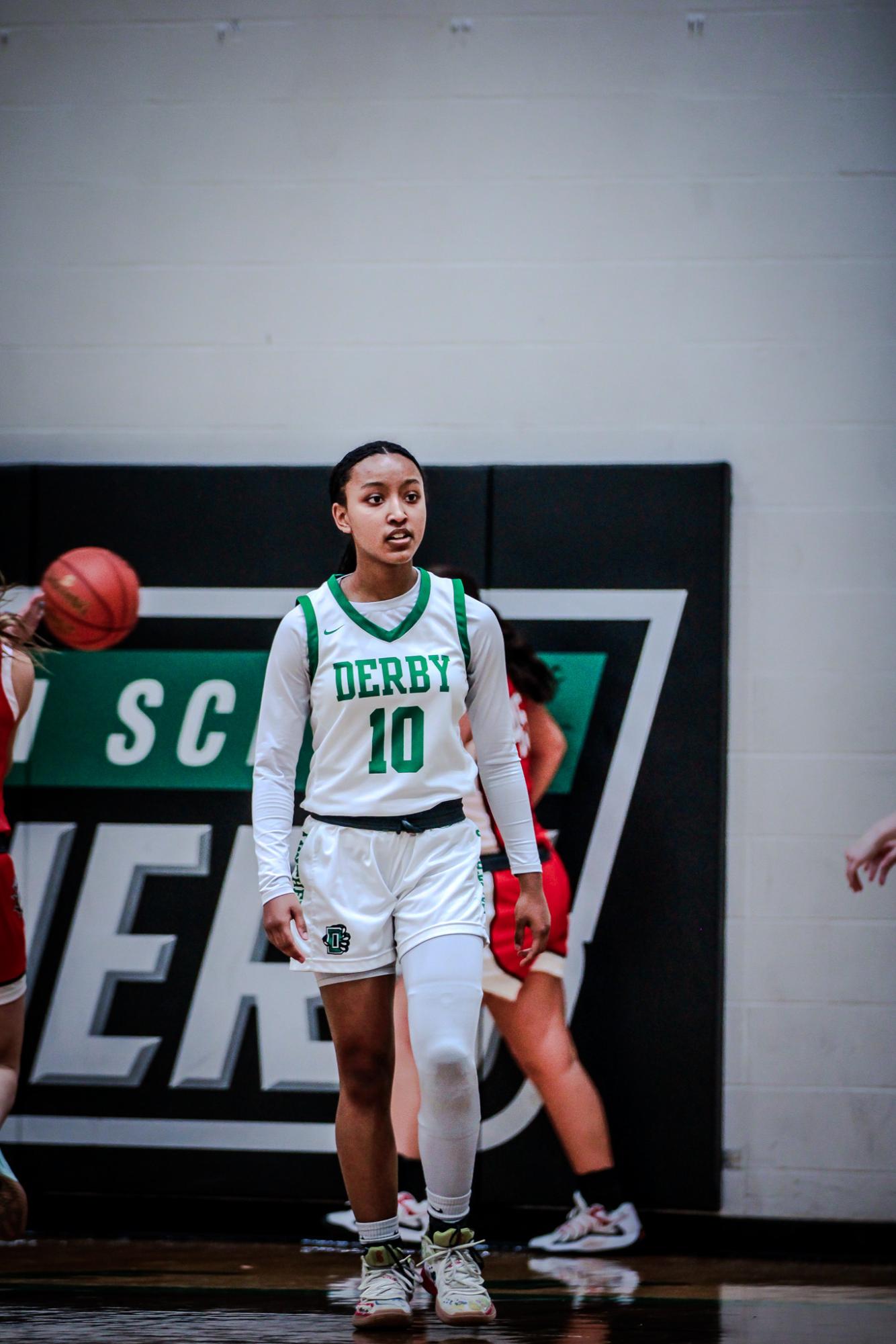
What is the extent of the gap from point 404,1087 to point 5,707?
1404 millimetres

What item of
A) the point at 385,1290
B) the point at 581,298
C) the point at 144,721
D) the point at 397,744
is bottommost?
the point at 385,1290

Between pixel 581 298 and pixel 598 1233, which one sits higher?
pixel 581 298

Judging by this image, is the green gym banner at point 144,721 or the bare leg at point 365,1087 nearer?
the bare leg at point 365,1087

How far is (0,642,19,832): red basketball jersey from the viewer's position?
2914 millimetres

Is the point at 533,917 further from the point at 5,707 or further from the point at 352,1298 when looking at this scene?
the point at 5,707

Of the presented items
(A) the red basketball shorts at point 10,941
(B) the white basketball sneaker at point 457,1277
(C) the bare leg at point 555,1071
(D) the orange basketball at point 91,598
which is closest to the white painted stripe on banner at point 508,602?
(D) the orange basketball at point 91,598

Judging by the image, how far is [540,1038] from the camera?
361cm

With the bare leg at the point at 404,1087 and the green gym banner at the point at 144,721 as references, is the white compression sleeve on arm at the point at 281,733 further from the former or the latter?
the green gym banner at the point at 144,721

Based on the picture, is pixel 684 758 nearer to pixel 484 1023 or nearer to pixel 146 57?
pixel 484 1023

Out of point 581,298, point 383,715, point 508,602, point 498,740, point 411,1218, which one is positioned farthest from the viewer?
point 581,298

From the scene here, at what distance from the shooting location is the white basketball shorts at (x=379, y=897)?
2531 millimetres

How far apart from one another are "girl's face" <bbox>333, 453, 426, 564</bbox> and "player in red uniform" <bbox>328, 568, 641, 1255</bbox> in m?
0.89

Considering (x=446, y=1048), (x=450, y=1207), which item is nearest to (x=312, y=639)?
(x=446, y=1048)

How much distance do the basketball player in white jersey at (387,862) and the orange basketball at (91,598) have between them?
1.14 m
